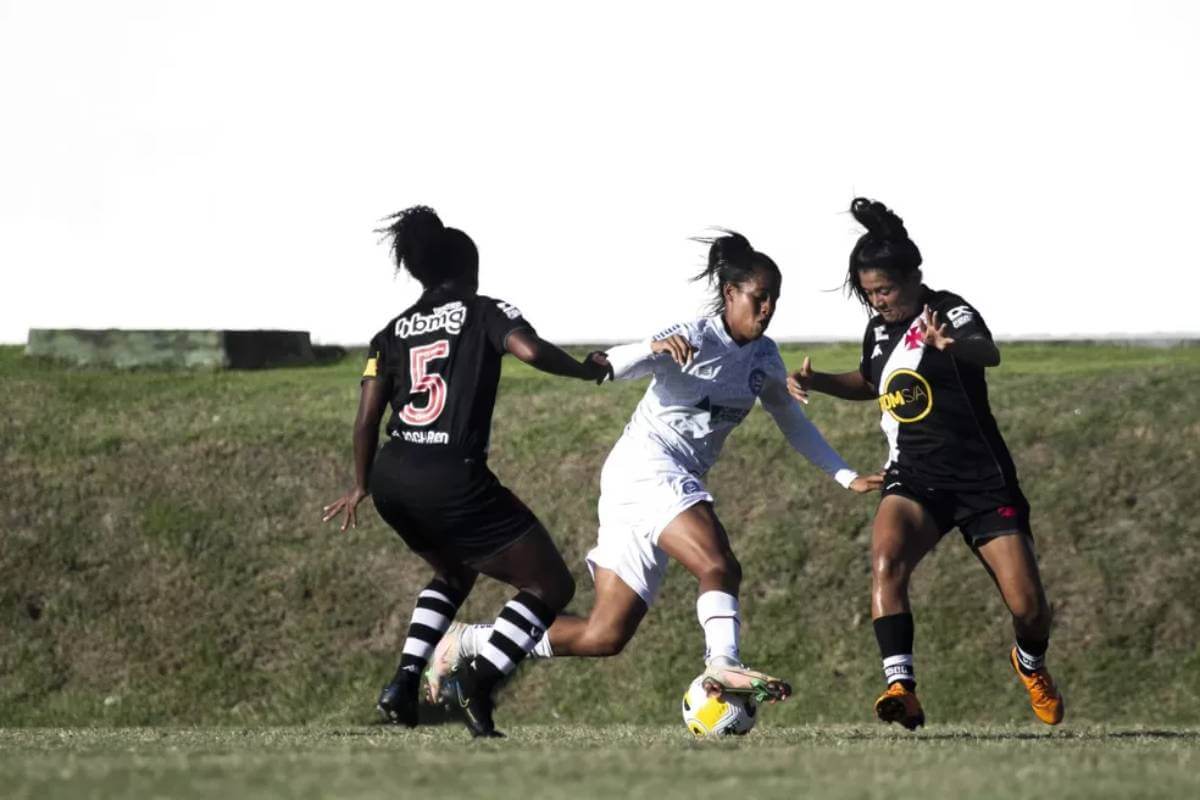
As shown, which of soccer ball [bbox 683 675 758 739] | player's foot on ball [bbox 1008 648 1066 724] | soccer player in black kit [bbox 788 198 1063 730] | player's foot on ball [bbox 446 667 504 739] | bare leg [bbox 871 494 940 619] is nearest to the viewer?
soccer ball [bbox 683 675 758 739]

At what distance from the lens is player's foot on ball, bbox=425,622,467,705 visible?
9.90 meters

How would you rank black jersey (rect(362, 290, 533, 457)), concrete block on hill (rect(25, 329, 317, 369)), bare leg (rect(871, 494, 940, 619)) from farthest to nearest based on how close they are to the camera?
concrete block on hill (rect(25, 329, 317, 369)) < bare leg (rect(871, 494, 940, 619)) < black jersey (rect(362, 290, 533, 457))

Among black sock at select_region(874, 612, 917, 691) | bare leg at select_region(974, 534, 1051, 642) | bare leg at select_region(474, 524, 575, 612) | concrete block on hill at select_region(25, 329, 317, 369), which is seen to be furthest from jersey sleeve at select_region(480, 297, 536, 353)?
concrete block on hill at select_region(25, 329, 317, 369)

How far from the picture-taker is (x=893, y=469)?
31.6ft

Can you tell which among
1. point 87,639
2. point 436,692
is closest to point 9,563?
point 87,639

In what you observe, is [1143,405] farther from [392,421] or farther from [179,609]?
[392,421]

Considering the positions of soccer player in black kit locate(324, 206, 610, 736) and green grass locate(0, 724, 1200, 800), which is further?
soccer player in black kit locate(324, 206, 610, 736)

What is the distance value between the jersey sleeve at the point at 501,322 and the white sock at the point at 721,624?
1550 mm

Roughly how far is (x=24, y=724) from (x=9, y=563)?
2.53 meters

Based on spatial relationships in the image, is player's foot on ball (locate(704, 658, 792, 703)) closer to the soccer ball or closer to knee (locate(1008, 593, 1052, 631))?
the soccer ball

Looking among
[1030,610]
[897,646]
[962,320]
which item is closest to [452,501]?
[897,646]

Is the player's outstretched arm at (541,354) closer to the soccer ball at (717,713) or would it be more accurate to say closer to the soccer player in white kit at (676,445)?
the soccer player in white kit at (676,445)

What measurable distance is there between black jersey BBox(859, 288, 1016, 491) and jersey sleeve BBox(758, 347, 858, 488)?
1.12 ft

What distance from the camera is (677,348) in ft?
29.2
